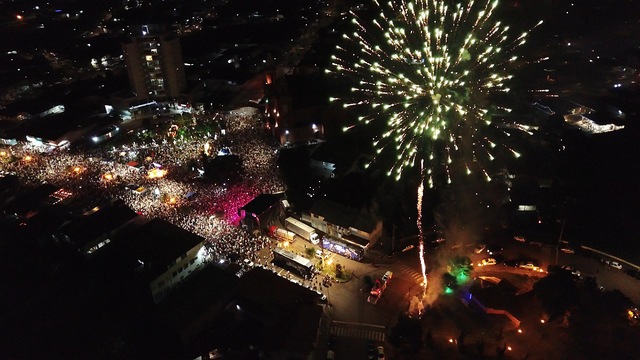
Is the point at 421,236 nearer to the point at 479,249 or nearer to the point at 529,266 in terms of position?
the point at 479,249

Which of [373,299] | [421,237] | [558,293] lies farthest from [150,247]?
[558,293]

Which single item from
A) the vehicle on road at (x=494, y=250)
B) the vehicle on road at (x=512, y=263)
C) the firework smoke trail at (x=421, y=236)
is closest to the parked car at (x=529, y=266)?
the vehicle on road at (x=512, y=263)

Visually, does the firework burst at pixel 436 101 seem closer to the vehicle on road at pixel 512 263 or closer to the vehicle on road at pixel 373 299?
the vehicle on road at pixel 512 263

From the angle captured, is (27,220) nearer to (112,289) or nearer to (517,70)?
(112,289)

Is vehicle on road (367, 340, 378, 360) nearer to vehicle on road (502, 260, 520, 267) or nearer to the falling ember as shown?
the falling ember

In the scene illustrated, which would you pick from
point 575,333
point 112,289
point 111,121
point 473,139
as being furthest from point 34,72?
point 575,333

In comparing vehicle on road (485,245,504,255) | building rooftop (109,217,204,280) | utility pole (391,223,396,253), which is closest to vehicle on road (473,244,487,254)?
vehicle on road (485,245,504,255)
